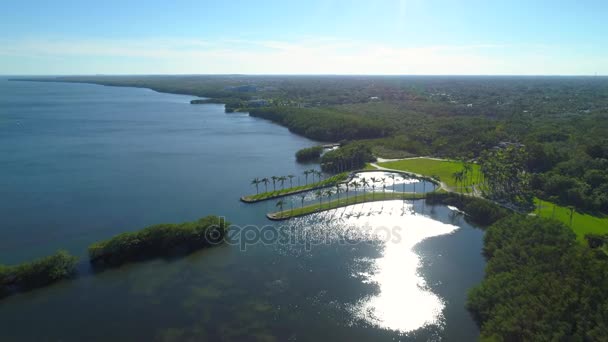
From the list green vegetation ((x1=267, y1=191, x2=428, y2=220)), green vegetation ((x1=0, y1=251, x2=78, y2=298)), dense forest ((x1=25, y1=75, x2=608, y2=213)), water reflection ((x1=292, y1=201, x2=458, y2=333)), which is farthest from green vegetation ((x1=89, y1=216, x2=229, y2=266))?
dense forest ((x1=25, y1=75, x2=608, y2=213))

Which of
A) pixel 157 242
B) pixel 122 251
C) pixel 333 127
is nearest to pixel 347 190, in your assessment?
pixel 157 242

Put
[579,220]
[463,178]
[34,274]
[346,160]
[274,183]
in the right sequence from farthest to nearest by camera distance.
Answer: [346,160]
[463,178]
[274,183]
[579,220]
[34,274]

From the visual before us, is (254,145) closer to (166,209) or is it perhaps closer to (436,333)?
(166,209)

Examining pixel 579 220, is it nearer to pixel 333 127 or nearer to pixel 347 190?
pixel 347 190

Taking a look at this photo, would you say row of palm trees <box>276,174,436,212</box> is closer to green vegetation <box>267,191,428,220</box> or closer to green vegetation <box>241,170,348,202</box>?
green vegetation <box>267,191,428,220</box>

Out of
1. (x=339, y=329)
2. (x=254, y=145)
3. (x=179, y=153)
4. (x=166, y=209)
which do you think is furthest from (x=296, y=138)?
(x=339, y=329)

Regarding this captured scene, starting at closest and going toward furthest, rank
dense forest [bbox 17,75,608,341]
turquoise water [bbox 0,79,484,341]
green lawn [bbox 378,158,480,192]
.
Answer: dense forest [bbox 17,75,608,341] < turquoise water [bbox 0,79,484,341] < green lawn [bbox 378,158,480,192]

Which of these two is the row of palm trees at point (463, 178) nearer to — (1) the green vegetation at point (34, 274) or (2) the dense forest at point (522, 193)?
(2) the dense forest at point (522, 193)
